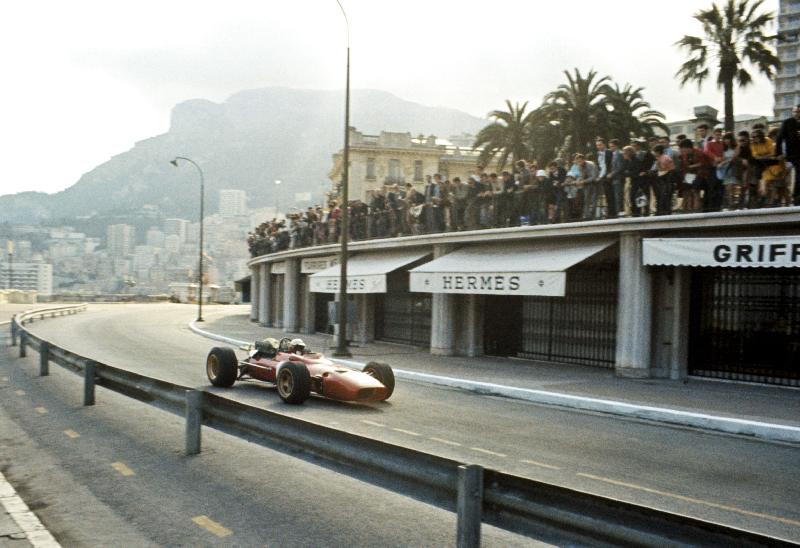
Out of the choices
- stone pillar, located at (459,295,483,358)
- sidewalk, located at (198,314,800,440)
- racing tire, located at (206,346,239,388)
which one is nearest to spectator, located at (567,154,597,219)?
sidewalk, located at (198,314,800,440)

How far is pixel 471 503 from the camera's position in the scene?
161 inches

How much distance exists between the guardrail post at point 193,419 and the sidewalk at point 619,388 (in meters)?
7.27

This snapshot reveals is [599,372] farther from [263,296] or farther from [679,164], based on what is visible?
[263,296]

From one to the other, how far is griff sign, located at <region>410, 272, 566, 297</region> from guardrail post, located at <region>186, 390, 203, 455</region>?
10316 millimetres

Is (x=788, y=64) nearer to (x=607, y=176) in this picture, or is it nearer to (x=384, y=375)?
(x=607, y=176)

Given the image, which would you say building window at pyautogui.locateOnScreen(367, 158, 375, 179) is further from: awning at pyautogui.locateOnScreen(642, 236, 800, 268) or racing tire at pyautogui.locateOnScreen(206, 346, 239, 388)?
racing tire at pyautogui.locateOnScreen(206, 346, 239, 388)

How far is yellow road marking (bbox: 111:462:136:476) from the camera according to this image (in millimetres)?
7148

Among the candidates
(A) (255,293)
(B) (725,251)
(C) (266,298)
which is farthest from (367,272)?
(A) (255,293)

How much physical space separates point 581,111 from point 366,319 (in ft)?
57.1

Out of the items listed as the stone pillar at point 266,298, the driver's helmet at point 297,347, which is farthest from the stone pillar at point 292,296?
the driver's helmet at point 297,347

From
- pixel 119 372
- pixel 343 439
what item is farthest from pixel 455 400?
pixel 343 439

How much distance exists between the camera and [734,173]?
562 inches

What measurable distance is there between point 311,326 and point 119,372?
927 inches

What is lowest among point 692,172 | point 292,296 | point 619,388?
point 619,388
